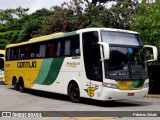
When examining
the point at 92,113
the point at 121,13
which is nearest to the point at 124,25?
the point at 121,13

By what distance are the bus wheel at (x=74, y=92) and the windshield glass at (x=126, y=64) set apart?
7.94 feet

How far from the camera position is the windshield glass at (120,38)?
15.6 meters

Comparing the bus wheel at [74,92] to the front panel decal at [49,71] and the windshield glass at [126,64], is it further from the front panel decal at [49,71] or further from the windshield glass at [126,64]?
the windshield glass at [126,64]

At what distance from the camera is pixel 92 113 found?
43.0ft

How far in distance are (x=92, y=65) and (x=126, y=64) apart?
4.67ft

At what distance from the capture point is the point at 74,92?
17141 mm

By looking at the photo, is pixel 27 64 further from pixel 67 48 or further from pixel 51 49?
pixel 67 48

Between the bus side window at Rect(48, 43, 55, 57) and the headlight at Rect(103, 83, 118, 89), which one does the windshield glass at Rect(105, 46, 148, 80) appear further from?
the bus side window at Rect(48, 43, 55, 57)

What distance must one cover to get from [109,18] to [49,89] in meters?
13.9

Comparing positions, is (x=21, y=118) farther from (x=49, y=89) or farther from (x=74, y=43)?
(x=49, y=89)

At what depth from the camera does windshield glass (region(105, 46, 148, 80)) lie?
1505cm

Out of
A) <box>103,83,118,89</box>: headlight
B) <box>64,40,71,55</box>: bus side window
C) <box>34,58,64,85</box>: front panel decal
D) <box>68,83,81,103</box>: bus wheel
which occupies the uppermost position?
<box>64,40,71,55</box>: bus side window

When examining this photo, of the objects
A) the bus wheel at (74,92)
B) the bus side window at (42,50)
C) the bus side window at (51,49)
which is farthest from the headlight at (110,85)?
the bus side window at (42,50)

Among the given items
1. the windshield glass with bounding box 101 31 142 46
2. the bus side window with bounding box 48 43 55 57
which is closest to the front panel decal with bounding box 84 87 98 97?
the windshield glass with bounding box 101 31 142 46
